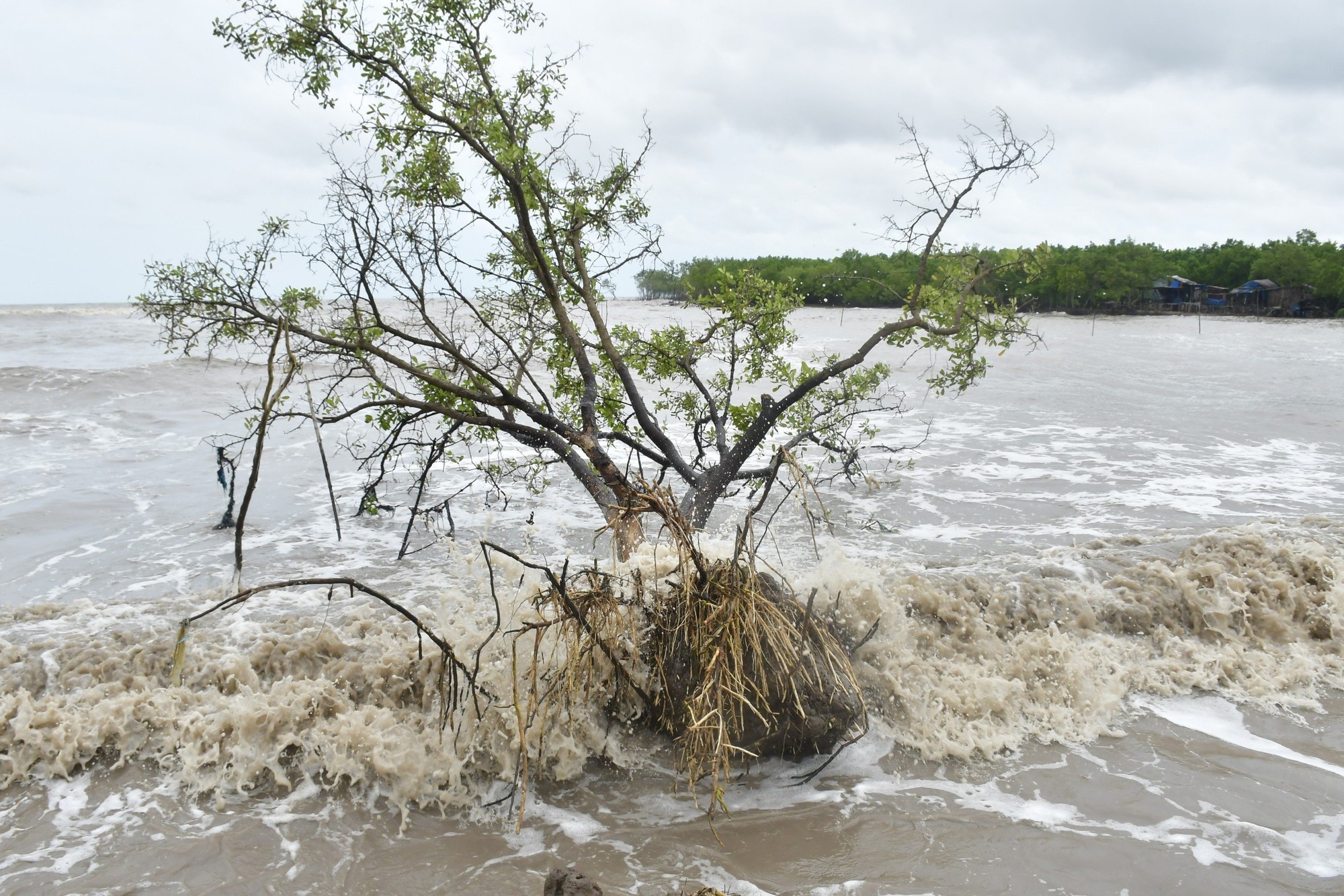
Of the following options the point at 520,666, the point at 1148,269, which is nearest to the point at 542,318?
the point at 520,666

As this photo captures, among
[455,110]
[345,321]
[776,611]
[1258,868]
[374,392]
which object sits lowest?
[1258,868]

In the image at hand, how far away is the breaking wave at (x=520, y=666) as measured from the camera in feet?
14.8

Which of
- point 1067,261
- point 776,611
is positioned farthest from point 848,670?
point 1067,261

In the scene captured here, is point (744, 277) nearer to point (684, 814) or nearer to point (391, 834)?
point (684, 814)

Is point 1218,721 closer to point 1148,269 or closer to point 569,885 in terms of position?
point 569,885

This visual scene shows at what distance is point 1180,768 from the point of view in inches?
185

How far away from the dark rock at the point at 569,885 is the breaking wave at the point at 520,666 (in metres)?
1.26

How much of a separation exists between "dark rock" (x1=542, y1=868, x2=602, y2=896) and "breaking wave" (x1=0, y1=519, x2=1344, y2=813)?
49.7 inches

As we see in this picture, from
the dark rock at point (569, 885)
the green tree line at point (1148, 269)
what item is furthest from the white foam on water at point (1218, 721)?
the green tree line at point (1148, 269)

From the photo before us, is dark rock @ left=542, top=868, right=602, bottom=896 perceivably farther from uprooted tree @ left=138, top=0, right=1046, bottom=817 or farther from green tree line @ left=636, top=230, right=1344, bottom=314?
green tree line @ left=636, top=230, right=1344, bottom=314

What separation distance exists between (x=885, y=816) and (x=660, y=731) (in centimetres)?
128

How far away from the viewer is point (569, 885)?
285cm

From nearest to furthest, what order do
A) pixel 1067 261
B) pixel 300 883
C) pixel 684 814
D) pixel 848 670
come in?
pixel 300 883 → pixel 848 670 → pixel 684 814 → pixel 1067 261

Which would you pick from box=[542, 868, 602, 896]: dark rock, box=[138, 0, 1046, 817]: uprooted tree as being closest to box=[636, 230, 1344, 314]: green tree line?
box=[138, 0, 1046, 817]: uprooted tree
